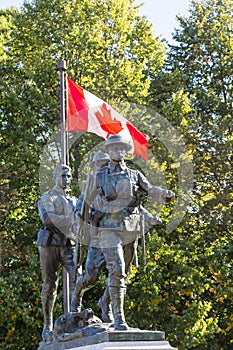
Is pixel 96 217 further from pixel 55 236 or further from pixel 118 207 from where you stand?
pixel 55 236

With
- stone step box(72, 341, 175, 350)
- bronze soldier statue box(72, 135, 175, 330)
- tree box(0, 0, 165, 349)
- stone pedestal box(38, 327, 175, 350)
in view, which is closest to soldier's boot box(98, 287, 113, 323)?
bronze soldier statue box(72, 135, 175, 330)

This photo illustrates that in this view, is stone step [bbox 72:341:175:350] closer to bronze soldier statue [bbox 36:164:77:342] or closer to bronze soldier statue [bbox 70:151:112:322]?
bronze soldier statue [bbox 70:151:112:322]

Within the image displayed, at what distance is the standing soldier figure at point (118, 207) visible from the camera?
9.46 m

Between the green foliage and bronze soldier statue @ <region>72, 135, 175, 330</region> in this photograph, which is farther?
the green foliage

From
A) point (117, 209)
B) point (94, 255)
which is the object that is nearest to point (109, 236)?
point (117, 209)

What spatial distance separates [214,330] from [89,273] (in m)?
10.8

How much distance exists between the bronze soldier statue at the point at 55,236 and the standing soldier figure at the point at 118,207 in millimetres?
1482

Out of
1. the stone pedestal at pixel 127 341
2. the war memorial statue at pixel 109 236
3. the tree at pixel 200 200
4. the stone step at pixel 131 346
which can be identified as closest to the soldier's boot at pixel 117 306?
the war memorial statue at pixel 109 236

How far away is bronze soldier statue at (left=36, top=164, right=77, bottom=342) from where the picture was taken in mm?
11305

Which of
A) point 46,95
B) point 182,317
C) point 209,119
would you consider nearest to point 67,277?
point 182,317

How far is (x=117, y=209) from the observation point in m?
9.67

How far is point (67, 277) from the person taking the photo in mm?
11734

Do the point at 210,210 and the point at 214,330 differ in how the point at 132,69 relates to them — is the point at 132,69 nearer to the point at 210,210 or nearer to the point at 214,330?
the point at 210,210

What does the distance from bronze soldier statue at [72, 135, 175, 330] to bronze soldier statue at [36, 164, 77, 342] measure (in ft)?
4.82
